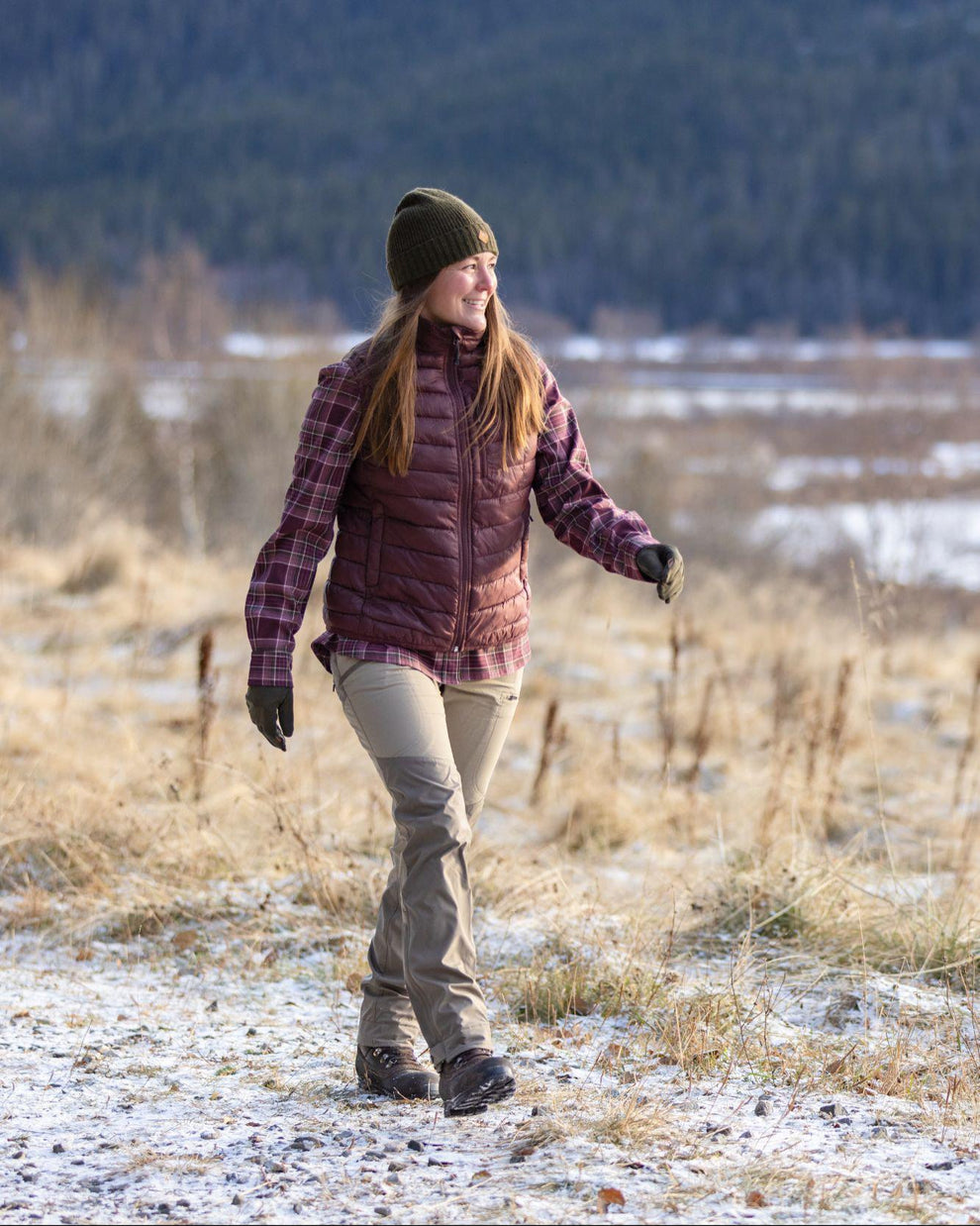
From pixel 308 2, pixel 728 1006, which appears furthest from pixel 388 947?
Answer: pixel 308 2

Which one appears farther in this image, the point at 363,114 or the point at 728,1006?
the point at 363,114

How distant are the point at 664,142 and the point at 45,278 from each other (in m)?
101

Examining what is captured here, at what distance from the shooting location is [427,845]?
253 cm

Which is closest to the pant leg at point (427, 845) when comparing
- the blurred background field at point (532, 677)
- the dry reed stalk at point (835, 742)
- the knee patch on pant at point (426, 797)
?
the knee patch on pant at point (426, 797)

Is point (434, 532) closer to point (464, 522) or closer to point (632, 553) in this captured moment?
point (464, 522)

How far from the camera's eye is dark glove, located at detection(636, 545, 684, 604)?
2670mm

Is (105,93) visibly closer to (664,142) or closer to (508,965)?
(664,142)

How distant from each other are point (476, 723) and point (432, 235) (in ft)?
3.23

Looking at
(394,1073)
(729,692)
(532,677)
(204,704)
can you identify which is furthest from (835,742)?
(532,677)

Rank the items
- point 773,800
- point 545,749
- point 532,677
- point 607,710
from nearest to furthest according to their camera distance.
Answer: point 773,800, point 545,749, point 607,710, point 532,677

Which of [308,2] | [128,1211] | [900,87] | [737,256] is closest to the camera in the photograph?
[128,1211]

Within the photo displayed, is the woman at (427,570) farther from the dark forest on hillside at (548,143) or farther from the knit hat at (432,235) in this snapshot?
the dark forest on hillside at (548,143)

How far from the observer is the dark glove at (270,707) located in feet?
8.63

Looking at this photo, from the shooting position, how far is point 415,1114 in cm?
269
